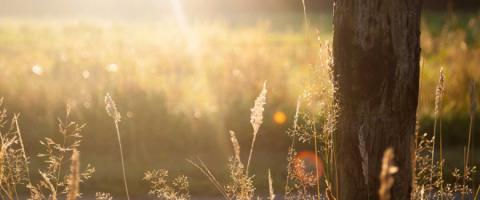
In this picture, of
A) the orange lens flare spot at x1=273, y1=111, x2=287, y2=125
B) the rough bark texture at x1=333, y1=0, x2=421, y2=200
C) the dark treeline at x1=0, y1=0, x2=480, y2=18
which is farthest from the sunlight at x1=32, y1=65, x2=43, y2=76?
the dark treeline at x1=0, y1=0, x2=480, y2=18

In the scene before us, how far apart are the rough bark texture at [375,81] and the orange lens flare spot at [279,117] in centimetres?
385

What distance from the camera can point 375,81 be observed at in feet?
11.5

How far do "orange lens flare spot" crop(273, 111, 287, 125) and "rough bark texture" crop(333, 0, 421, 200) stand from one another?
152 inches

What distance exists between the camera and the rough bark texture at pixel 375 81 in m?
3.46

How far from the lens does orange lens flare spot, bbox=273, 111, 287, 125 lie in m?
7.50

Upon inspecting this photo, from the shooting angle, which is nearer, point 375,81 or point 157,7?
point 375,81

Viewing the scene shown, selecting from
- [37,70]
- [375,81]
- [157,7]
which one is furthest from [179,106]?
[157,7]

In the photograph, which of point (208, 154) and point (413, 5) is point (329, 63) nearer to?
point (413, 5)

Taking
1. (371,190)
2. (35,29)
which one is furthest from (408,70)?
(35,29)

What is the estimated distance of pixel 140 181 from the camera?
662 centimetres

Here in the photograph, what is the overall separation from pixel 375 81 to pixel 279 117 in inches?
159

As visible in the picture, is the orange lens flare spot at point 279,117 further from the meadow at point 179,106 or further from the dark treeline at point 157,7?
the dark treeline at point 157,7

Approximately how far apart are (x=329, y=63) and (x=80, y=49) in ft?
29.0

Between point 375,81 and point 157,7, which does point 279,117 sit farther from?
point 157,7
